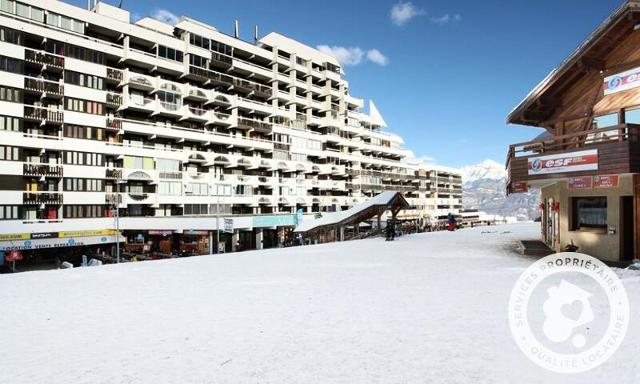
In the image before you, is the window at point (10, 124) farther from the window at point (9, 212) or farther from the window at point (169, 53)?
the window at point (169, 53)

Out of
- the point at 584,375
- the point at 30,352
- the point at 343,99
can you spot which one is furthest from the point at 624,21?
the point at 343,99

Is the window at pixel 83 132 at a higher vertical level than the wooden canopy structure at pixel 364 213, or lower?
higher

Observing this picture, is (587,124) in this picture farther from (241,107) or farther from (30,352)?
(241,107)

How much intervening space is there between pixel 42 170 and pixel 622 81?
44420 mm

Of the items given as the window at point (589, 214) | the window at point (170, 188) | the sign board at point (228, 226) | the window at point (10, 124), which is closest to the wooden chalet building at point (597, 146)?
the window at point (589, 214)

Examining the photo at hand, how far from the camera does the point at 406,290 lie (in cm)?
1258

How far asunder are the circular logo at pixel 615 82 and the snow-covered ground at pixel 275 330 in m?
8.77

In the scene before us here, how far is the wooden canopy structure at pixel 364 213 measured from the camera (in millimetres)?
35875

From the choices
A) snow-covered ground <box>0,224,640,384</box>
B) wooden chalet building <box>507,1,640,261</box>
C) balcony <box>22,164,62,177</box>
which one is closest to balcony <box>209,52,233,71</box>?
balcony <box>22,164,62,177</box>

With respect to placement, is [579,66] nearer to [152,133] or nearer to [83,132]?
[152,133]

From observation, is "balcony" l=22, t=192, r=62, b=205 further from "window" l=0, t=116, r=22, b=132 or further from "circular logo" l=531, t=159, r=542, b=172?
"circular logo" l=531, t=159, r=542, b=172

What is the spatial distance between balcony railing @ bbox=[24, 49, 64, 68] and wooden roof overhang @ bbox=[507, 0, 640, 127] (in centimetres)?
4042

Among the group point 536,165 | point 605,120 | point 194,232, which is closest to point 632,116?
point 605,120

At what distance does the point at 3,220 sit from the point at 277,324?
3815 cm
